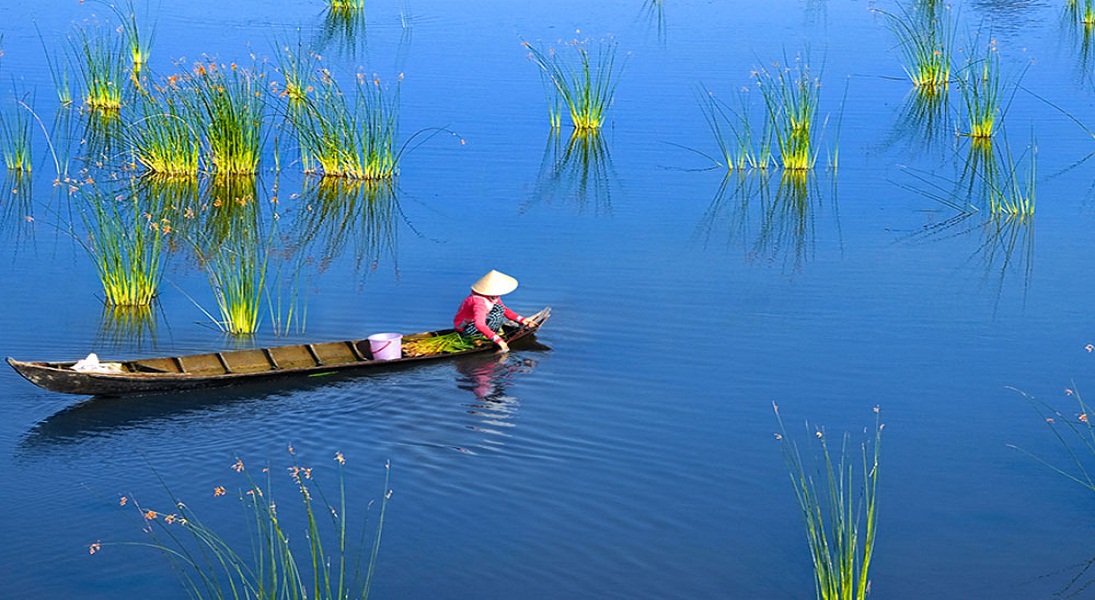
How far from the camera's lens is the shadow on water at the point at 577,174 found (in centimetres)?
1658

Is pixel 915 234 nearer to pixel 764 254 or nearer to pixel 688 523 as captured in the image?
pixel 764 254

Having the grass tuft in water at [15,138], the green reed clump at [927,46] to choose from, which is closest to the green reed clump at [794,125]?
the green reed clump at [927,46]

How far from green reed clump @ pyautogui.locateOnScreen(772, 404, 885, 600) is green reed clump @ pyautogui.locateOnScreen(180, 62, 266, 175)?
7789 millimetres

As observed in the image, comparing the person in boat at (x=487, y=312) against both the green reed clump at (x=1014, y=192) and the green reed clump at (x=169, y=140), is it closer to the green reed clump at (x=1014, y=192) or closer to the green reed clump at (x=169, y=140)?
the green reed clump at (x=169, y=140)

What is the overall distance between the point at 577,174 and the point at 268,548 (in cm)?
1023

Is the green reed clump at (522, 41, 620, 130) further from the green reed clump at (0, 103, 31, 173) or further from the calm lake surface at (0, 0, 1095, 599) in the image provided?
the green reed clump at (0, 103, 31, 173)

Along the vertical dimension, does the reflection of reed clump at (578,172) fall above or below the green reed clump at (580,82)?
below

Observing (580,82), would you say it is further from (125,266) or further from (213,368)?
(213,368)

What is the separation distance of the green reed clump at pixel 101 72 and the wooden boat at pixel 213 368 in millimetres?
Answer: 8835

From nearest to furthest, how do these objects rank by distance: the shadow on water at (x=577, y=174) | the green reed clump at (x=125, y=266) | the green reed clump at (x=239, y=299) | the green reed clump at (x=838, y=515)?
the green reed clump at (x=838, y=515), the green reed clump at (x=239, y=299), the green reed clump at (x=125, y=266), the shadow on water at (x=577, y=174)

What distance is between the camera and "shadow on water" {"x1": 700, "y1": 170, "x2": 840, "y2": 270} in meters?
14.8

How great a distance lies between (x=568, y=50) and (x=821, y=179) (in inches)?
258

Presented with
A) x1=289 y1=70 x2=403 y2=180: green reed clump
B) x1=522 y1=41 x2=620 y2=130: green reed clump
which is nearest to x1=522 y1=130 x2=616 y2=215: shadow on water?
x1=522 y1=41 x2=620 y2=130: green reed clump

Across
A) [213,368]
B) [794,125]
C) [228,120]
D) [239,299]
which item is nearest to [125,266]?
[239,299]
